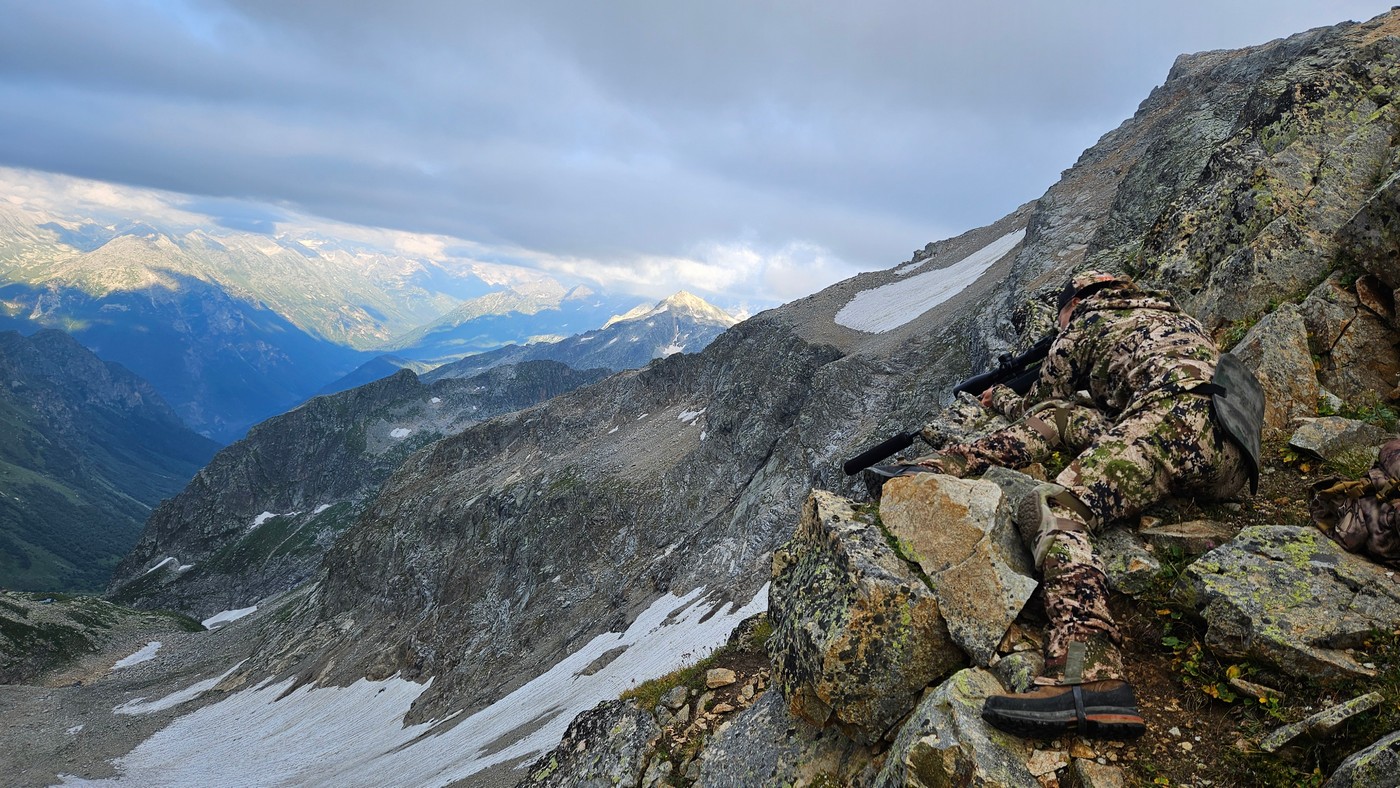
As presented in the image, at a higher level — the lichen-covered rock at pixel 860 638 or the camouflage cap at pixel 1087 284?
the camouflage cap at pixel 1087 284

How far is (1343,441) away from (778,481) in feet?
140

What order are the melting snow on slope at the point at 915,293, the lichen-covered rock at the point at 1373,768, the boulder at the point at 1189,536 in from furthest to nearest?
the melting snow on slope at the point at 915,293
the boulder at the point at 1189,536
the lichen-covered rock at the point at 1373,768

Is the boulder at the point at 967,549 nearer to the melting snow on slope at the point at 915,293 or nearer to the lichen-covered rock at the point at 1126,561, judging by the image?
the lichen-covered rock at the point at 1126,561

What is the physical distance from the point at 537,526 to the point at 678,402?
2442 centimetres

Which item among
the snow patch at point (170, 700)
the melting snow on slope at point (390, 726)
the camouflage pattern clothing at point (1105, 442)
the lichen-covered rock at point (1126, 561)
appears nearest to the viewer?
the camouflage pattern clothing at point (1105, 442)

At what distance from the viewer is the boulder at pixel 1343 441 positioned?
8.11m

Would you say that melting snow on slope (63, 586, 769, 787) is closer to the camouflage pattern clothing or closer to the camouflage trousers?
the camouflage pattern clothing

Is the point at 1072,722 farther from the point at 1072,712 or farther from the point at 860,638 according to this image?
the point at 860,638

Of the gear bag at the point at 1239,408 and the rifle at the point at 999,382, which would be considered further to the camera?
the rifle at the point at 999,382

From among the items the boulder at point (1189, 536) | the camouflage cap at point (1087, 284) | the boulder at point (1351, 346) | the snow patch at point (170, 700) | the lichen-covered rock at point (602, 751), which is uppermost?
the camouflage cap at point (1087, 284)

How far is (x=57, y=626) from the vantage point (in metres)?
136

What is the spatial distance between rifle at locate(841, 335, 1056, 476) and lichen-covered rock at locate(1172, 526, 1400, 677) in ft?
13.4

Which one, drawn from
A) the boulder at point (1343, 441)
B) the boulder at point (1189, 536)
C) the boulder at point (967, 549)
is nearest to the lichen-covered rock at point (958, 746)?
the boulder at point (967, 549)

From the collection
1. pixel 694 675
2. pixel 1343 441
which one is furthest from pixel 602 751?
pixel 1343 441
